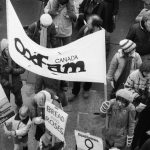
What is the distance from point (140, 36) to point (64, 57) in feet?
6.12

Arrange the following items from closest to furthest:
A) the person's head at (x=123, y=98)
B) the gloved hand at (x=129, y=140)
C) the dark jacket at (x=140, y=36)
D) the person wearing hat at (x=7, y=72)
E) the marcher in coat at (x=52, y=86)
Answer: the person's head at (x=123, y=98), the gloved hand at (x=129, y=140), the person wearing hat at (x=7, y=72), the marcher in coat at (x=52, y=86), the dark jacket at (x=140, y=36)

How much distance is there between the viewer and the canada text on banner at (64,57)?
5.35m

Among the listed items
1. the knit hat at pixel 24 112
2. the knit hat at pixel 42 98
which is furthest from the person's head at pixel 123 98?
the knit hat at pixel 24 112

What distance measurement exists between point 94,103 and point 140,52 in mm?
1266

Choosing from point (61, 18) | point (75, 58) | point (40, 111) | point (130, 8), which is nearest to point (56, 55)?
point (75, 58)

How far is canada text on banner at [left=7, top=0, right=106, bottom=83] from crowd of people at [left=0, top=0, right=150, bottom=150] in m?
0.46

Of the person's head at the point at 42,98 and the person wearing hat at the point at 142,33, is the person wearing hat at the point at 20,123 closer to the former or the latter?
the person's head at the point at 42,98

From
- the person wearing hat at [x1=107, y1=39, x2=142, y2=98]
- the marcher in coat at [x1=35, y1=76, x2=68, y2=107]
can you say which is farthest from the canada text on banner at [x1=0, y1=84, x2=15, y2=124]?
the person wearing hat at [x1=107, y1=39, x2=142, y2=98]

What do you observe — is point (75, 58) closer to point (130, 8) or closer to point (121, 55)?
point (121, 55)

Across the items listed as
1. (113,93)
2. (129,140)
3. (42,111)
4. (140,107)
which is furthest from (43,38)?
(129,140)

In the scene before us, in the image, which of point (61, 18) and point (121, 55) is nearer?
point (121, 55)

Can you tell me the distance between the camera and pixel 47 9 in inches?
289

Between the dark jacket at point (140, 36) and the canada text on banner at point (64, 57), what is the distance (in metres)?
1.73

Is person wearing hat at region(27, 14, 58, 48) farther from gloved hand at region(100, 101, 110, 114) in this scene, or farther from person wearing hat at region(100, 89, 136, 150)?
person wearing hat at region(100, 89, 136, 150)
